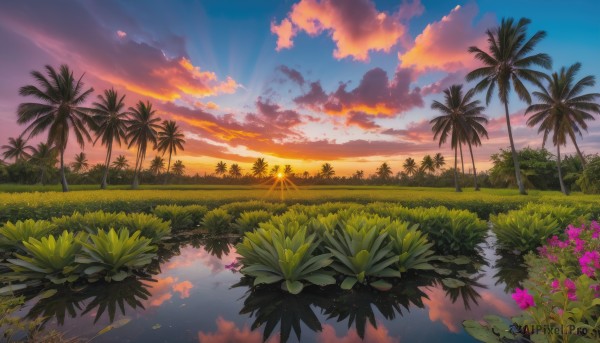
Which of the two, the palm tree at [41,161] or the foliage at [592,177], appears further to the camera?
the palm tree at [41,161]

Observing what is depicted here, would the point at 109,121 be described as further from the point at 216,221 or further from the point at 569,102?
the point at 569,102

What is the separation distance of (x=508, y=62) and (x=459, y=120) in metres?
10.4

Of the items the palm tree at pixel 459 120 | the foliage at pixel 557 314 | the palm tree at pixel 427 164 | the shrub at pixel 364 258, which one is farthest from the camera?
the palm tree at pixel 427 164

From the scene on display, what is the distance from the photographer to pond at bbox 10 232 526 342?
10.6ft

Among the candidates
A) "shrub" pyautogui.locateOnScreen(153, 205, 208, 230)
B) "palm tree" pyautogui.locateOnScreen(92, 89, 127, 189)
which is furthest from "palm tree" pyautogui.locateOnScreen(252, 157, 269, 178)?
"shrub" pyautogui.locateOnScreen(153, 205, 208, 230)

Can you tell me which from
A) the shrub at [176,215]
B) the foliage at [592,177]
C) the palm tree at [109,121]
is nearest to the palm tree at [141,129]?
the palm tree at [109,121]

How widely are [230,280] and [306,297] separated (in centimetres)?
157

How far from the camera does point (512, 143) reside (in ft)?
80.2

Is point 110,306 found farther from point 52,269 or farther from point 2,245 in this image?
point 2,245

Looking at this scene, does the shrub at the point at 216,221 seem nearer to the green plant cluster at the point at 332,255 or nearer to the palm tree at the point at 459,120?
the green plant cluster at the point at 332,255

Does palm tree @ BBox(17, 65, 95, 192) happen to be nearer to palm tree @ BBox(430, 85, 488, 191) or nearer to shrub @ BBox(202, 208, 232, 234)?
shrub @ BBox(202, 208, 232, 234)

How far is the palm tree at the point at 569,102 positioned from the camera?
27.0 m

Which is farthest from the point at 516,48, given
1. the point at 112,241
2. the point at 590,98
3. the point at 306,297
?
the point at 112,241

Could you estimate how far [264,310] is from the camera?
3.74m
